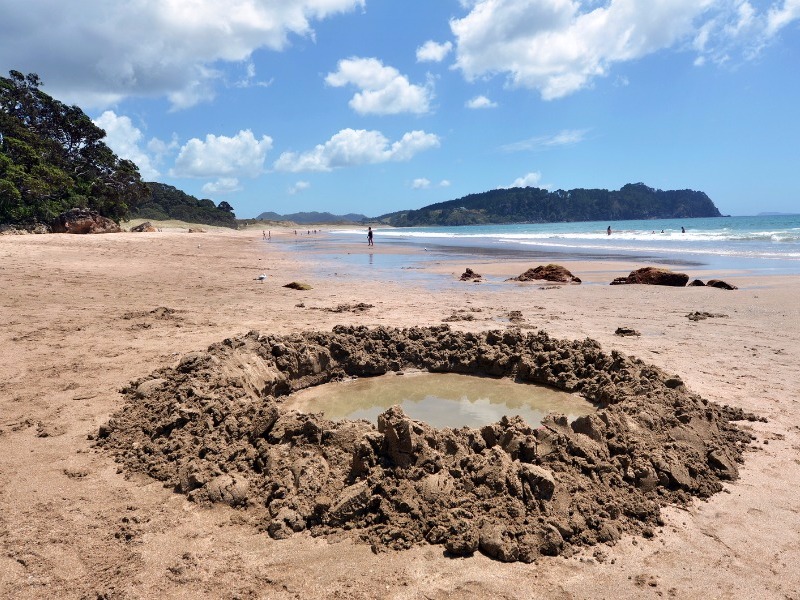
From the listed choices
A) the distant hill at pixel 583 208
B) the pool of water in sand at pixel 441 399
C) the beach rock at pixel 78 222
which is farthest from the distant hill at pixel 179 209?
the distant hill at pixel 583 208

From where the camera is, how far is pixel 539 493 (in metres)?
3.07

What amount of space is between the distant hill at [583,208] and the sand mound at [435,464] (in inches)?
6546

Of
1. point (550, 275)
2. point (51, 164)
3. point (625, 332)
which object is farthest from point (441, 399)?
point (51, 164)

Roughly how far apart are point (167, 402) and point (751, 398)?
5.52 metres

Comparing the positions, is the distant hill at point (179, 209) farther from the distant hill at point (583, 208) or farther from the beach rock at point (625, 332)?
the distant hill at point (583, 208)

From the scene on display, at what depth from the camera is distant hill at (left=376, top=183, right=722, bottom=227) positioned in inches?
6703

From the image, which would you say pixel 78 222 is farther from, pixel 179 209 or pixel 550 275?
pixel 179 209

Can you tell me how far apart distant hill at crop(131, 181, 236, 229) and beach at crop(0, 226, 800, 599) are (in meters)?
68.5

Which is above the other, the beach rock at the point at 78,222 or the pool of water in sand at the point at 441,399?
the beach rock at the point at 78,222

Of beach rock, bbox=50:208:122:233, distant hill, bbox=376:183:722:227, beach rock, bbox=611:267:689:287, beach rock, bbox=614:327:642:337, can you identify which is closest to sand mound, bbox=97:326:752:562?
beach rock, bbox=614:327:642:337

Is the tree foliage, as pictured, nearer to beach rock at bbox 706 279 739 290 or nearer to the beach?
the beach

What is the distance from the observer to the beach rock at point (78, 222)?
2995 centimetres

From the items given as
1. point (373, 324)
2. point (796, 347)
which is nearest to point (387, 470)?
point (373, 324)

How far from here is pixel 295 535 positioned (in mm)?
2938
